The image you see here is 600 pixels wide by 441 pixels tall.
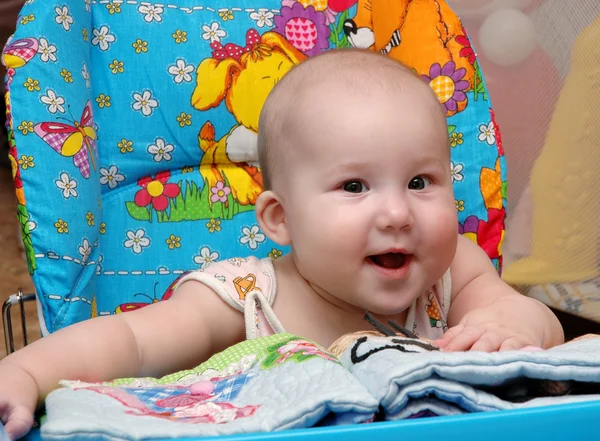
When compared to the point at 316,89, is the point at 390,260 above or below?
below

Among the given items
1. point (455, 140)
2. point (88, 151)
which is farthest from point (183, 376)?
point (455, 140)

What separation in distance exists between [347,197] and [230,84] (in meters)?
0.46

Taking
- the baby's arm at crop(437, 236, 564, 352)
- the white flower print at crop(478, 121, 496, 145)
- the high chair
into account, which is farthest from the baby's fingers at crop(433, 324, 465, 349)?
the white flower print at crop(478, 121, 496, 145)

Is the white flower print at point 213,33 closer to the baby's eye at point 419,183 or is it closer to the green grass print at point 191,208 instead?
the green grass print at point 191,208

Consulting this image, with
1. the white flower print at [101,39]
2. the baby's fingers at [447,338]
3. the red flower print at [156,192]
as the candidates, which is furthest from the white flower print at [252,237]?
the baby's fingers at [447,338]

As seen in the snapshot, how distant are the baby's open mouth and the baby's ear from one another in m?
0.13

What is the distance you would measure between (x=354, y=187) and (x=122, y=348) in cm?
27

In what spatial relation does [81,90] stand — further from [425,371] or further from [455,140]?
[425,371]

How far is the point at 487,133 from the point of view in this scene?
111 cm

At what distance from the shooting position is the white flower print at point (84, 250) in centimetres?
94

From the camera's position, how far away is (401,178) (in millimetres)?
766

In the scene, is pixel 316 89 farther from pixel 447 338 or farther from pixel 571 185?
pixel 571 185

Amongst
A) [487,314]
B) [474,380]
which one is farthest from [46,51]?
[474,380]

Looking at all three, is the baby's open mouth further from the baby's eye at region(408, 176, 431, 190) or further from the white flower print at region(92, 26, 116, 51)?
the white flower print at region(92, 26, 116, 51)
